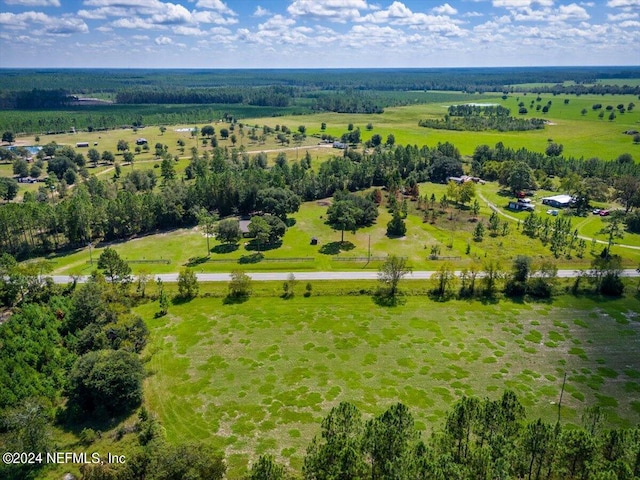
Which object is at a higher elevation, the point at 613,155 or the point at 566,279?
the point at 613,155

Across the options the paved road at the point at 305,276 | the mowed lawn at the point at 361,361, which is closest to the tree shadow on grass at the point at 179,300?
the mowed lawn at the point at 361,361

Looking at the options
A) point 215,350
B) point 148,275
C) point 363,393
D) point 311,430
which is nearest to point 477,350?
point 363,393

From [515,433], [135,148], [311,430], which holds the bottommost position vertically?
[311,430]

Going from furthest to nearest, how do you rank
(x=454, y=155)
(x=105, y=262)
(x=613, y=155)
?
1. (x=613, y=155)
2. (x=454, y=155)
3. (x=105, y=262)

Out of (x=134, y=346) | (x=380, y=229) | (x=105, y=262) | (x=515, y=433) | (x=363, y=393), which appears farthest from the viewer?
(x=380, y=229)

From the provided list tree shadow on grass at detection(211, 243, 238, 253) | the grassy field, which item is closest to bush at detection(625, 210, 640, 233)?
the grassy field

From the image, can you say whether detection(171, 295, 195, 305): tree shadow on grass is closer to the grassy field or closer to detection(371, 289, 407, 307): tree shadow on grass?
the grassy field

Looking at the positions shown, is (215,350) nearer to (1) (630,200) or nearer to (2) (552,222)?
(2) (552,222)

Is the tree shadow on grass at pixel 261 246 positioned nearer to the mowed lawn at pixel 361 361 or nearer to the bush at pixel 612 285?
the mowed lawn at pixel 361 361
